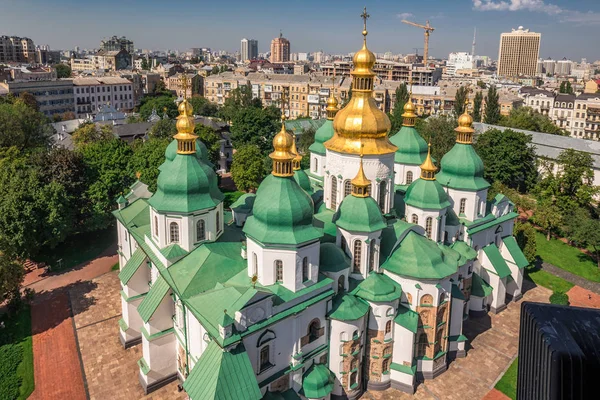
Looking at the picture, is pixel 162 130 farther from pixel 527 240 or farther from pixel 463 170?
pixel 527 240

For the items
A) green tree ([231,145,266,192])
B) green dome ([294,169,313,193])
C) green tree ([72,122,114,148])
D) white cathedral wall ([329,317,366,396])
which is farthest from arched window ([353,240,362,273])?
green tree ([72,122,114,148])

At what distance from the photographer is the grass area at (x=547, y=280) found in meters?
33.2

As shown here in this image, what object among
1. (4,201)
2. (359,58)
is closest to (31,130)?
(4,201)

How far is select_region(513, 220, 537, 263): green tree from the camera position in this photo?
112 feet

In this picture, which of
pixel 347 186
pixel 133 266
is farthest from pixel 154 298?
pixel 347 186

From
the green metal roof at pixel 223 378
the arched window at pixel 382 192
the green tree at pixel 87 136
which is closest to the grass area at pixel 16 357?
the green metal roof at pixel 223 378

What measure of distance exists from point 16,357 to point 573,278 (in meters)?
37.8

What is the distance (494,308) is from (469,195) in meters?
7.73

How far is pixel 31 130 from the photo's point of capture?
48.1 meters

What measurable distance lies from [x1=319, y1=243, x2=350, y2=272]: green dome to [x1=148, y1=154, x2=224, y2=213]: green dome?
19.4 feet

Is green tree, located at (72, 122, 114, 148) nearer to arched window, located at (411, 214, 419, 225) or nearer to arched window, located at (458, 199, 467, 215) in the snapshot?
arched window, located at (411, 214, 419, 225)

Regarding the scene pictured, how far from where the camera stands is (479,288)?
90.5 feet

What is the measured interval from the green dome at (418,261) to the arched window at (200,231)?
29.3 ft

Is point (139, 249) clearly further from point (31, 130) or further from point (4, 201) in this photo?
point (31, 130)
